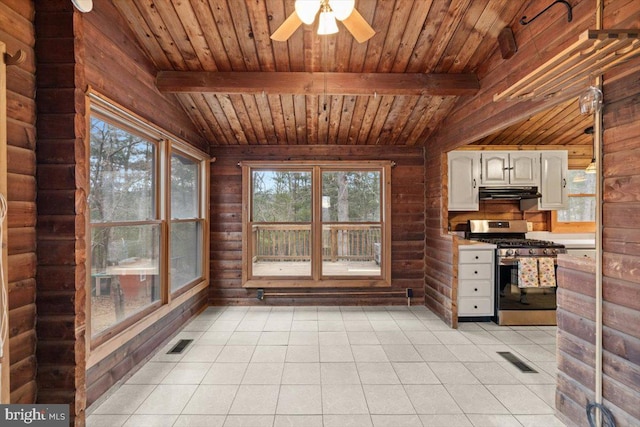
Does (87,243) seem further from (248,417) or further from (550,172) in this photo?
(550,172)

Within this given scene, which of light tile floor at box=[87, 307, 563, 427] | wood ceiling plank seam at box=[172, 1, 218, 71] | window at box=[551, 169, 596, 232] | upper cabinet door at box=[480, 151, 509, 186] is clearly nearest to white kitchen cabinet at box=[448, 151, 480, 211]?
upper cabinet door at box=[480, 151, 509, 186]

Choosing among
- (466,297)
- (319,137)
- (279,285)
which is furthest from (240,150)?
(466,297)

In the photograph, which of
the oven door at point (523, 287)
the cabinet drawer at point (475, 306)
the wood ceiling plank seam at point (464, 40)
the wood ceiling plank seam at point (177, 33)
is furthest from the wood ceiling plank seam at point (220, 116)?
the oven door at point (523, 287)

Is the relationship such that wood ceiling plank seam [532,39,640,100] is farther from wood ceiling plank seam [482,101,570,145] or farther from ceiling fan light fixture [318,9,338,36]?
wood ceiling plank seam [482,101,570,145]

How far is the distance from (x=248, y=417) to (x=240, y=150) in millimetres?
3343

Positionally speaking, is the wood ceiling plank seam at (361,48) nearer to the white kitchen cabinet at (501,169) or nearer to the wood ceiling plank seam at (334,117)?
the wood ceiling plank seam at (334,117)

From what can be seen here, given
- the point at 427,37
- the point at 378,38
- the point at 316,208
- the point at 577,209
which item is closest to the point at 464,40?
the point at 427,37

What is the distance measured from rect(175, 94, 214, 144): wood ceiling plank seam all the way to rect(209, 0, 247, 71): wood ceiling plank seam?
75 centimetres

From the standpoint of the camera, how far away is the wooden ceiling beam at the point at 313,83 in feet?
9.50

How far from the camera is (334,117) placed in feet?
11.9

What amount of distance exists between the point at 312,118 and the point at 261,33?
1.29 m

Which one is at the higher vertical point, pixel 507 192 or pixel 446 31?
pixel 446 31

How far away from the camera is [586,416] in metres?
1.79

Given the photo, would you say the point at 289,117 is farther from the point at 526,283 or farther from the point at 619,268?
the point at 526,283
